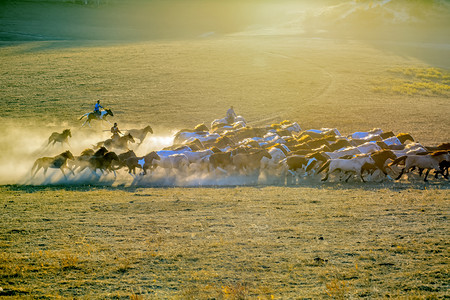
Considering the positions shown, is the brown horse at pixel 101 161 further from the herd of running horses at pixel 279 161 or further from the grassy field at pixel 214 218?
the grassy field at pixel 214 218

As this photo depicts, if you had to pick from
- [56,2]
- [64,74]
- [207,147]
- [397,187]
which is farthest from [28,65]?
[56,2]

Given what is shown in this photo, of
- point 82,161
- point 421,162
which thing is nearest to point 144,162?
point 82,161

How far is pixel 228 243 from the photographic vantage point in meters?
10.3

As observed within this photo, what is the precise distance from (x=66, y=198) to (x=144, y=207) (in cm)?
298

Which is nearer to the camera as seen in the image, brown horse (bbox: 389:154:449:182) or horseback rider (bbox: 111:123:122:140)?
brown horse (bbox: 389:154:449:182)

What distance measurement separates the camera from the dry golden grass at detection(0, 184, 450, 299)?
827 cm

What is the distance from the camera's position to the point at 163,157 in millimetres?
16906

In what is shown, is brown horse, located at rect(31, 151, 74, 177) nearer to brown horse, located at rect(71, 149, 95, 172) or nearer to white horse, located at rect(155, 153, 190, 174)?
brown horse, located at rect(71, 149, 95, 172)

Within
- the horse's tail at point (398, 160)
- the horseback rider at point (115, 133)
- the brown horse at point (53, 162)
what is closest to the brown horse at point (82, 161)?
the brown horse at point (53, 162)

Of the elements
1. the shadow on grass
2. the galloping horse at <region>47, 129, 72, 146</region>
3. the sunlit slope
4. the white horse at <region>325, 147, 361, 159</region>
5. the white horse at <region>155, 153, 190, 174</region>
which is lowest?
the shadow on grass

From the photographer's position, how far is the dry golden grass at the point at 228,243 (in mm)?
8266

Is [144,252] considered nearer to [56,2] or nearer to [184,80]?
[184,80]

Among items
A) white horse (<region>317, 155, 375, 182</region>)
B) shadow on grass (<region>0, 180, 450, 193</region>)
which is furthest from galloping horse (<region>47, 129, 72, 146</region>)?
white horse (<region>317, 155, 375, 182</region>)

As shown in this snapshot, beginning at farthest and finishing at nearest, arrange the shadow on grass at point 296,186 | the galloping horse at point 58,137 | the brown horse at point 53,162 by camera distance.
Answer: the galloping horse at point 58,137
the brown horse at point 53,162
the shadow on grass at point 296,186
